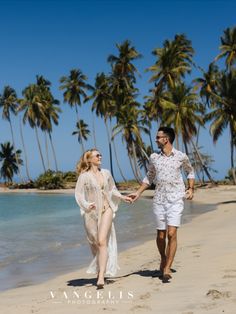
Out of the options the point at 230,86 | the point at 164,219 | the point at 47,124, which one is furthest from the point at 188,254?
the point at 47,124

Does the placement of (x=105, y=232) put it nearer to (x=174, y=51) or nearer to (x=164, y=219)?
(x=164, y=219)

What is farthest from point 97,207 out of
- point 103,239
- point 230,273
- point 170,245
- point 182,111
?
point 182,111

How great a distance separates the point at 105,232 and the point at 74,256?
4.19 meters

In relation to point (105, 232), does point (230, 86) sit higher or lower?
higher

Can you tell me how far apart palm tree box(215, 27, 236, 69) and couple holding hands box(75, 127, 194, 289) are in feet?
Result: 128

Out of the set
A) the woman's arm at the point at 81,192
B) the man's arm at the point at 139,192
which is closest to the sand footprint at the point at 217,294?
the man's arm at the point at 139,192

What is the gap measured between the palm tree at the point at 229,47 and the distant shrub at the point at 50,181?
958 inches

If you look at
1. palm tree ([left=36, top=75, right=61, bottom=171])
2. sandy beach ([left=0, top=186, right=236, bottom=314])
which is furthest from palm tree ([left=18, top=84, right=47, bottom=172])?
sandy beach ([left=0, top=186, right=236, bottom=314])

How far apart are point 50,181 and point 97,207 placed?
51057 mm

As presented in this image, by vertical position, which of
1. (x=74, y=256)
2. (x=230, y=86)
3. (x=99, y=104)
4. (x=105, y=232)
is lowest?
(x=74, y=256)

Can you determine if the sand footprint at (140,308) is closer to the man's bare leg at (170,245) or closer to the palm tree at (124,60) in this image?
the man's bare leg at (170,245)

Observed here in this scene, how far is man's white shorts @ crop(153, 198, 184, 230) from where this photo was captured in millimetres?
6129

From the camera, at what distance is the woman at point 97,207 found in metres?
6.29

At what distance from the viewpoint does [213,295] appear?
497cm
